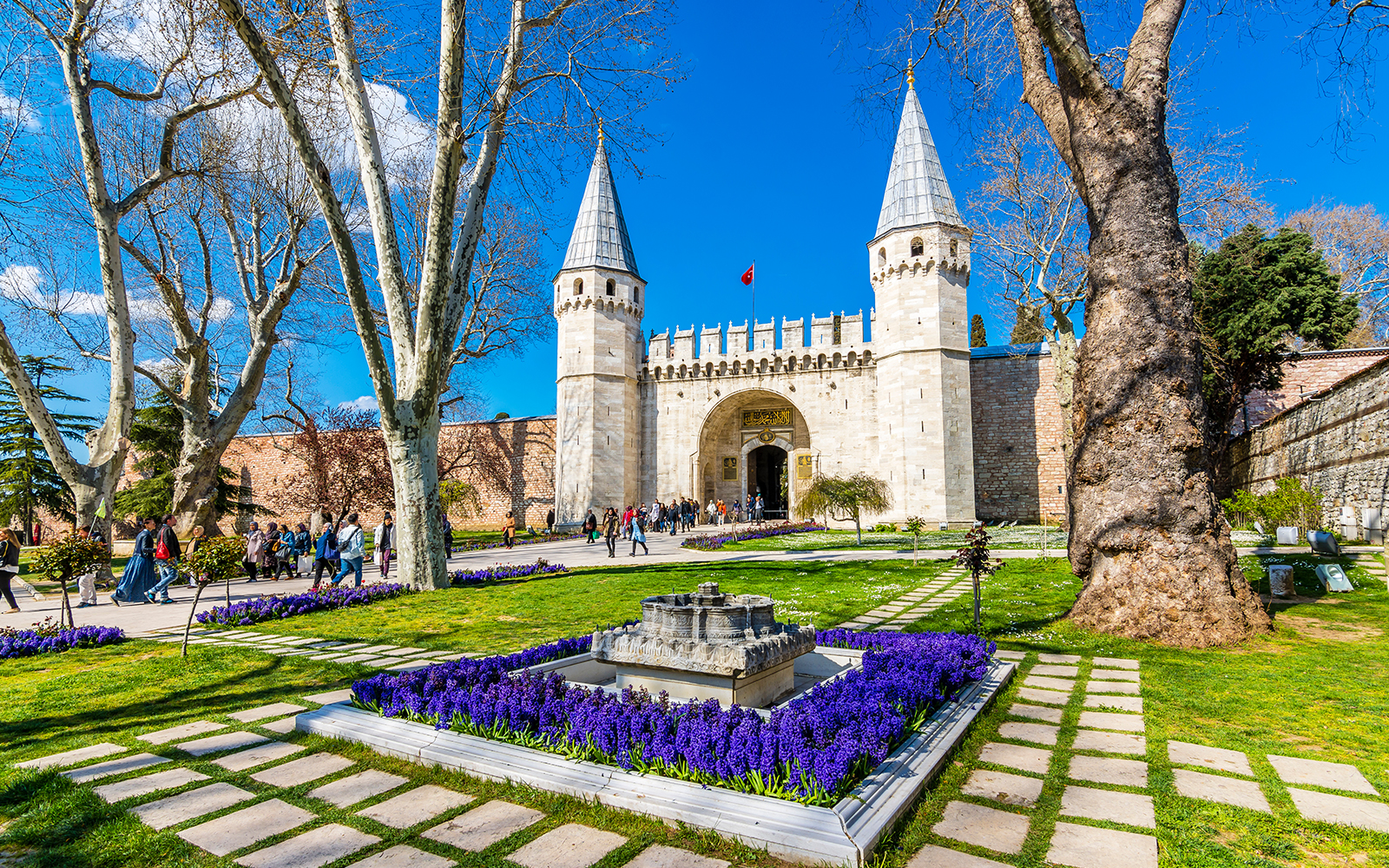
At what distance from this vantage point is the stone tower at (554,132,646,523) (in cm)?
2581

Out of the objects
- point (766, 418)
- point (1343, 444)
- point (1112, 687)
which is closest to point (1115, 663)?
point (1112, 687)

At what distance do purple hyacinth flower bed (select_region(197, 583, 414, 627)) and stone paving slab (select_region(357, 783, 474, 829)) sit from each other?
611 cm

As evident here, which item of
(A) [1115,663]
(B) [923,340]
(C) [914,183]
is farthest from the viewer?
(C) [914,183]

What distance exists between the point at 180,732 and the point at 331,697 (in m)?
0.78

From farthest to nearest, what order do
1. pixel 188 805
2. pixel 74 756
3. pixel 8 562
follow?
pixel 8 562, pixel 74 756, pixel 188 805

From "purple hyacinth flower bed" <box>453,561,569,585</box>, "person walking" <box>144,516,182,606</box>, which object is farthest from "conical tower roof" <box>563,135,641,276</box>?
"person walking" <box>144,516,182,606</box>

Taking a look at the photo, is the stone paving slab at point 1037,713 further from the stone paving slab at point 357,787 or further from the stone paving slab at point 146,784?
the stone paving slab at point 146,784

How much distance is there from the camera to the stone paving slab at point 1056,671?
15.1 feet

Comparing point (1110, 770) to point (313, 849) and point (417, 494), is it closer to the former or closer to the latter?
point (313, 849)

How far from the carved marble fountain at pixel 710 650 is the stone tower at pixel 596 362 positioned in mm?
22057

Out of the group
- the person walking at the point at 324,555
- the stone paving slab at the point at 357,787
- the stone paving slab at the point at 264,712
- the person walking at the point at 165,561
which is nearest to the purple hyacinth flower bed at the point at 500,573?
the person walking at the point at 324,555

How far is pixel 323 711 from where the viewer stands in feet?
12.0

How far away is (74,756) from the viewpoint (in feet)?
10.6

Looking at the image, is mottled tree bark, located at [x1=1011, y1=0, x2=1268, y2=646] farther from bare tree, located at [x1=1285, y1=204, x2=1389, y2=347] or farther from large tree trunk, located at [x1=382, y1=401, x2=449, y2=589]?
bare tree, located at [x1=1285, y1=204, x2=1389, y2=347]
